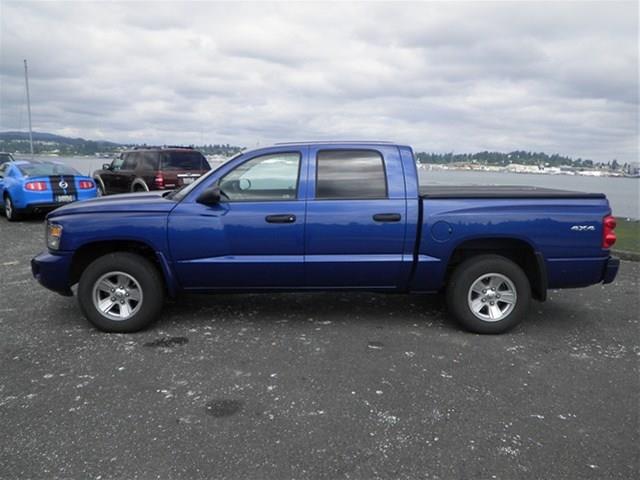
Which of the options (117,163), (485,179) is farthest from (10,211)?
(485,179)

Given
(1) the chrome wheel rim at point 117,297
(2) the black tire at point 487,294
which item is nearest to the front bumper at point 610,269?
(2) the black tire at point 487,294

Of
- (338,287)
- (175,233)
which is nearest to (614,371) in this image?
(338,287)

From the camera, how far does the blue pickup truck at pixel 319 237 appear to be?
434 cm

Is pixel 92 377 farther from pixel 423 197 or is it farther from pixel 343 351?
pixel 423 197

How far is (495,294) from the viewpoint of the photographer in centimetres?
455

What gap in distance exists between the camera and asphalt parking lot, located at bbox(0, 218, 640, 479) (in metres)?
2.62

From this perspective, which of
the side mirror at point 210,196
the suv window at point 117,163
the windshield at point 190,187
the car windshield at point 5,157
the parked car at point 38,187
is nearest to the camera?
the side mirror at point 210,196

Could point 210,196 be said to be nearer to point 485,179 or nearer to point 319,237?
point 319,237

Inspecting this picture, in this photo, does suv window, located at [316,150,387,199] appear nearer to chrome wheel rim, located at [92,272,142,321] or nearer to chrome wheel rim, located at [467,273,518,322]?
chrome wheel rim, located at [467,273,518,322]

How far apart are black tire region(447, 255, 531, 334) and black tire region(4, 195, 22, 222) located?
10.7m

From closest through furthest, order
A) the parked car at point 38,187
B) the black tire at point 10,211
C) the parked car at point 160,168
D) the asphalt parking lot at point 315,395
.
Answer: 1. the asphalt parking lot at point 315,395
2. the parked car at point 38,187
3. the black tire at point 10,211
4. the parked car at point 160,168

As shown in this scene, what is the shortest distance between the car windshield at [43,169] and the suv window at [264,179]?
341 inches

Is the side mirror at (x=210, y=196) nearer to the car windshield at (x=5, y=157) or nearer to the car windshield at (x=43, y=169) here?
the car windshield at (x=43, y=169)

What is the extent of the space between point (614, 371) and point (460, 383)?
137cm
